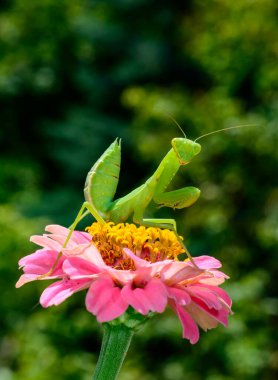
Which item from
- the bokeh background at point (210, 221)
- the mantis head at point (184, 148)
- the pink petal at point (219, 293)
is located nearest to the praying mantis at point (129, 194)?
the mantis head at point (184, 148)

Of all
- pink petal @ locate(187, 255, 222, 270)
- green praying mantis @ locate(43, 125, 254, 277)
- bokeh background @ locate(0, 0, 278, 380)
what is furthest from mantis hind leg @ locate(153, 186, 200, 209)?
bokeh background @ locate(0, 0, 278, 380)

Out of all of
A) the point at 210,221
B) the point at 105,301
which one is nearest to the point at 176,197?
the point at 105,301

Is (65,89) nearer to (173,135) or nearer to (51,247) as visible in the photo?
(173,135)

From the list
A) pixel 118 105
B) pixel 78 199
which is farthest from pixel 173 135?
pixel 118 105

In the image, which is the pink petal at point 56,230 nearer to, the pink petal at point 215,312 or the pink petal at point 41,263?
the pink petal at point 41,263

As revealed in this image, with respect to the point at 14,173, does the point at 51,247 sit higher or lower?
higher

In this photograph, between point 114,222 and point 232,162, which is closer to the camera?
point 114,222
